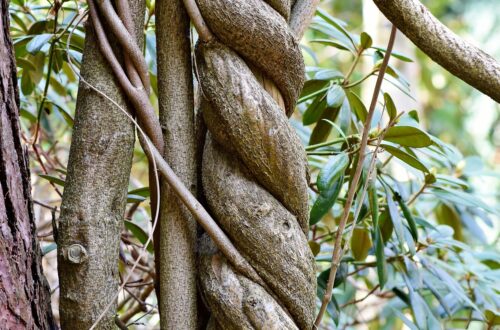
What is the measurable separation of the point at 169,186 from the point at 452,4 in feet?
16.7

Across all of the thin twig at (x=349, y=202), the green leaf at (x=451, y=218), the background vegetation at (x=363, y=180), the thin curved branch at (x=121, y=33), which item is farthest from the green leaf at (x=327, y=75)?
the green leaf at (x=451, y=218)

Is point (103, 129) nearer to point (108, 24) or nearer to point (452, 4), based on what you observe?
point (108, 24)

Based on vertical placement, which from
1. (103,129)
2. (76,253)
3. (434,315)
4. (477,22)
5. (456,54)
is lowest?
(434,315)

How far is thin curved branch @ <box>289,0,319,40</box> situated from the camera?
28.2 inches

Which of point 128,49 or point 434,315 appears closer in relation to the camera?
point 128,49

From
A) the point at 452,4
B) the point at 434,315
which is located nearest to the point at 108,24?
the point at 434,315

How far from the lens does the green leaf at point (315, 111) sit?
985mm

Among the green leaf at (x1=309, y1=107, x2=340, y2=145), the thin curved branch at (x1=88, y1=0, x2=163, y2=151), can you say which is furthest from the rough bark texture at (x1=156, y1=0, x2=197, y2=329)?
the green leaf at (x1=309, y1=107, x2=340, y2=145)

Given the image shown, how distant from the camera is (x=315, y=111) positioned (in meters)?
0.99

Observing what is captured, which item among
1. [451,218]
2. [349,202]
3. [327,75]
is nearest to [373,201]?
[349,202]

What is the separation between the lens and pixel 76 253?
0.57 m

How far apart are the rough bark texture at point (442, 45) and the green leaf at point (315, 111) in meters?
0.36

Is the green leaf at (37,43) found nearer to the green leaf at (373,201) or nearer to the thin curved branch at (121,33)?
the thin curved branch at (121,33)

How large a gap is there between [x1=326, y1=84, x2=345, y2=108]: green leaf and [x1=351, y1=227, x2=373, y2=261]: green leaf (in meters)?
0.22
